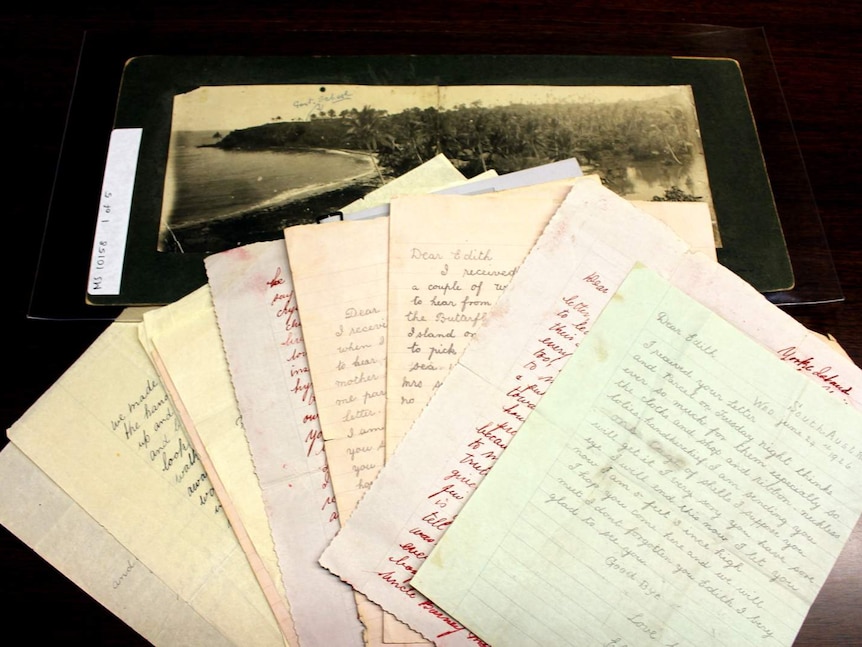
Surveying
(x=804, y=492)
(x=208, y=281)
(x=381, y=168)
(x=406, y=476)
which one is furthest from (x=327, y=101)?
(x=804, y=492)

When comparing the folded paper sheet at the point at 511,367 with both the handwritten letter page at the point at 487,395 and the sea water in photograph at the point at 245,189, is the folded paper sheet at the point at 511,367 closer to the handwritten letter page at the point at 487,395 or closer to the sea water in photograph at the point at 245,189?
the handwritten letter page at the point at 487,395

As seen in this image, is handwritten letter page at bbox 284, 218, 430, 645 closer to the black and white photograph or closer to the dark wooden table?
the black and white photograph

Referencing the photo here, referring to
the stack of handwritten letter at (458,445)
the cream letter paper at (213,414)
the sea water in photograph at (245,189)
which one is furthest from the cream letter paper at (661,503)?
the sea water in photograph at (245,189)

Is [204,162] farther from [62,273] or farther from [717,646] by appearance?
[717,646]

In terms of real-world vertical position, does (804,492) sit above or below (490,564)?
above

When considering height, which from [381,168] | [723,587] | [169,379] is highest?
[381,168]

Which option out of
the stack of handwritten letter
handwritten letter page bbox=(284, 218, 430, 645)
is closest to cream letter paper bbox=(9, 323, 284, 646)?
the stack of handwritten letter
